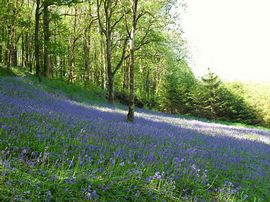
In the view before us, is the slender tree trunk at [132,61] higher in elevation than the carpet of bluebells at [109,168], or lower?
higher

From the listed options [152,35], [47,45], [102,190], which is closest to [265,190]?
[102,190]

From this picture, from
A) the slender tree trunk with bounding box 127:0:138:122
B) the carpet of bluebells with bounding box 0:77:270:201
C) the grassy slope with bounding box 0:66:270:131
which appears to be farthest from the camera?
the grassy slope with bounding box 0:66:270:131

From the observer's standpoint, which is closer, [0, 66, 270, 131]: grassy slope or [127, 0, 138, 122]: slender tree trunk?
[127, 0, 138, 122]: slender tree trunk

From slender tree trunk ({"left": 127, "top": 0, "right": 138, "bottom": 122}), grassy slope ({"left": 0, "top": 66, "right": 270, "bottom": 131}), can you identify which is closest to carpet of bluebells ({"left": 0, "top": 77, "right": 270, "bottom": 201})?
slender tree trunk ({"left": 127, "top": 0, "right": 138, "bottom": 122})

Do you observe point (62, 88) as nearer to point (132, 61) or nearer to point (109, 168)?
point (132, 61)

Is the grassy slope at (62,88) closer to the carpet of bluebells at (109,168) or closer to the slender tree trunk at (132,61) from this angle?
the slender tree trunk at (132,61)

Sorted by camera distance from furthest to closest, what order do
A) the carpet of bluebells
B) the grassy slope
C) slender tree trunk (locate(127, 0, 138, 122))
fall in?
1. the grassy slope
2. slender tree trunk (locate(127, 0, 138, 122))
3. the carpet of bluebells

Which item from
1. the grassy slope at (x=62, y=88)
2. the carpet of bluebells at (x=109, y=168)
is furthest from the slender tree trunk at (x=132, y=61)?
the grassy slope at (x=62, y=88)

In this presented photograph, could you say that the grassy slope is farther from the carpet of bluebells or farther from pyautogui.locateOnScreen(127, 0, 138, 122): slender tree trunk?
the carpet of bluebells

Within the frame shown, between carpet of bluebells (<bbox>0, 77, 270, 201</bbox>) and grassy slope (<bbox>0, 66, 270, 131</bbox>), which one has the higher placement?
grassy slope (<bbox>0, 66, 270, 131</bbox>)

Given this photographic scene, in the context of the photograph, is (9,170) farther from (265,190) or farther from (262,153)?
(262,153)

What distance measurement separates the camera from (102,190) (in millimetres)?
3330

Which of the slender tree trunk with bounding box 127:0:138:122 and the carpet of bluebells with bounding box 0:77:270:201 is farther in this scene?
the slender tree trunk with bounding box 127:0:138:122

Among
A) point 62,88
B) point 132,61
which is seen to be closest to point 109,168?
point 132,61
